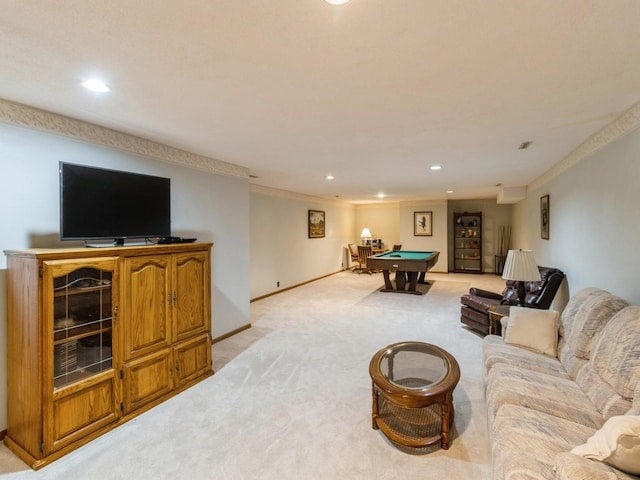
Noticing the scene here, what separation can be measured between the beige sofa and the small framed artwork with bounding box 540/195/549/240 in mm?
2742

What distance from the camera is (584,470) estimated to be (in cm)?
110

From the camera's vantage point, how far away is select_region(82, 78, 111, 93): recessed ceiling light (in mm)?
1857

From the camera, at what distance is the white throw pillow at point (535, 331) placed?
8.25 feet

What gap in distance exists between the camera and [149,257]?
2.54 m

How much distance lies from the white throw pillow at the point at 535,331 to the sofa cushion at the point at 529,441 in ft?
3.37

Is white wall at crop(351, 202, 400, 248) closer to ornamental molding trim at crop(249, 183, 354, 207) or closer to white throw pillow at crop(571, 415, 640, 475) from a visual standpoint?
ornamental molding trim at crop(249, 183, 354, 207)

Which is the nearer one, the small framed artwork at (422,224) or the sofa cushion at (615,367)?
the sofa cushion at (615,367)

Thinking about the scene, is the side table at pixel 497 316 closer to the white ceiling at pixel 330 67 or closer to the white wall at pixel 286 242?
the white ceiling at pixel 330 67

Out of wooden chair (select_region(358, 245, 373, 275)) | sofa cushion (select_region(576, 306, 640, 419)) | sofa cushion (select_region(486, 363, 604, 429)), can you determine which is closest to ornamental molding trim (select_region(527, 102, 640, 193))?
sofa cushion (select_region(576, 306, 640, 419))

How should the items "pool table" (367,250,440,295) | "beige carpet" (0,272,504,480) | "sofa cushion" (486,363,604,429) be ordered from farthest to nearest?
1. "pool table" (367,250,440,295)
2. "beige carpet" (0,272,504,480)
3. "sofa cushion" (486,363,604,429)

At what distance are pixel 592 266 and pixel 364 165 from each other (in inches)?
109

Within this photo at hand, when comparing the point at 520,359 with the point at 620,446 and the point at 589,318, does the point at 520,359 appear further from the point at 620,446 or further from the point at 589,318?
the point at 620,446

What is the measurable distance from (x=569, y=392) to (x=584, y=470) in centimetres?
103

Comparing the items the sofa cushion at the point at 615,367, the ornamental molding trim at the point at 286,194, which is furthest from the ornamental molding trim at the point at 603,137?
the ornamental molding trim at the point at 286,194
